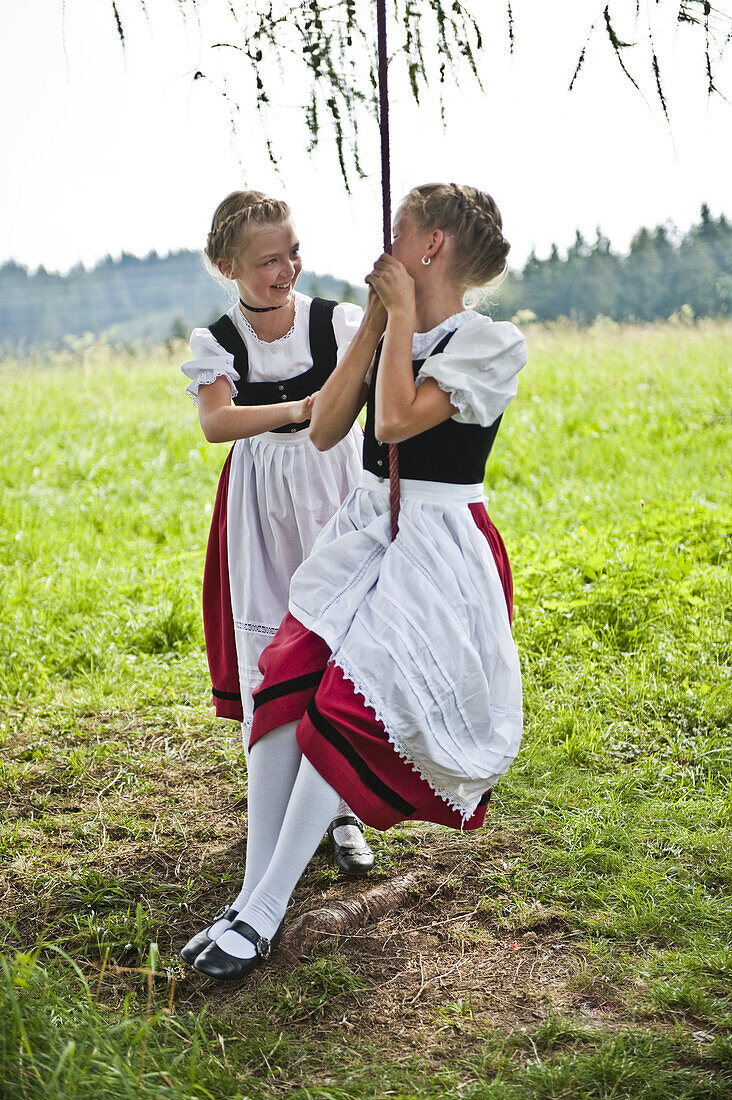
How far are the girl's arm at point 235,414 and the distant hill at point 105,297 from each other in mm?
14638

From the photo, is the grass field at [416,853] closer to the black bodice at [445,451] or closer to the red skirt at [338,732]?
the red skirt at [338,732]

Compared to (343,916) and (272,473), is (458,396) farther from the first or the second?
(343,916)

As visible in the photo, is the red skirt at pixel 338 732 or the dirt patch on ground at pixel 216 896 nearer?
the red skirt at pixel 338 732

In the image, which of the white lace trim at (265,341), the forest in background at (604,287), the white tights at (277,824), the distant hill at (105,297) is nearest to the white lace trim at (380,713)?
the white tights at (277,824)

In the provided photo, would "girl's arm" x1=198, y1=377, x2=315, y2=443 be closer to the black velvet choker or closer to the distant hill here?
the black velvet choker

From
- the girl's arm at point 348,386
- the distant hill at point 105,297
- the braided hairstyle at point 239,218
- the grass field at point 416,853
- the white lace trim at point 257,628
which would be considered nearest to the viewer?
the grass field at point 416,853

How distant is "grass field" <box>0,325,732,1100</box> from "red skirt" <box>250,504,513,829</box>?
0.49m

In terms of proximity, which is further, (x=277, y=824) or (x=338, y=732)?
(x=277, y=824)

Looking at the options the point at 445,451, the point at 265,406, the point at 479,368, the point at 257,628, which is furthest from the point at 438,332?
the point at 257,628

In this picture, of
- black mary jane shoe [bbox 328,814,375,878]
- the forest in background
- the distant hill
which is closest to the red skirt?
black mary jane shoe [bbox 328,814,375,878]

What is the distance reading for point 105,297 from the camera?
72.4ft

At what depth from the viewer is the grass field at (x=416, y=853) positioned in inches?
82.2

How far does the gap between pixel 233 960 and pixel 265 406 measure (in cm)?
137

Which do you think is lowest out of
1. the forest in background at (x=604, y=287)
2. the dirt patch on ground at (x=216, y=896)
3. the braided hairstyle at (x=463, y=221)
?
the dirt patch on ground at (x=216, y=896)
